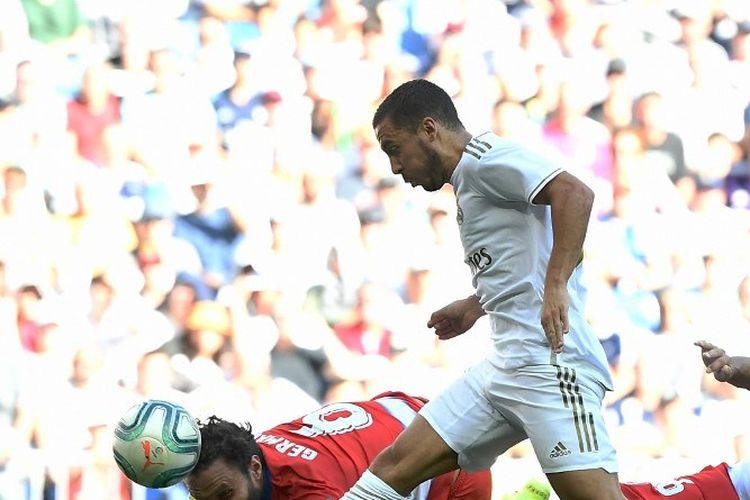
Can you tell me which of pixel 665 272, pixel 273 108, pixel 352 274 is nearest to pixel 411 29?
pixel 273 108

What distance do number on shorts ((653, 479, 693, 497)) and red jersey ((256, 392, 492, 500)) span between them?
591mm

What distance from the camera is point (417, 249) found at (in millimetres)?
6820

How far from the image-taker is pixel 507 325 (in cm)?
A: 340

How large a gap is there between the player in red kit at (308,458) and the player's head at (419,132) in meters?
0.99

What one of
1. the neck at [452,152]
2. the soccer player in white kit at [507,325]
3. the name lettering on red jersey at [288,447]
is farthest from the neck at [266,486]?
the neck at [452,152]

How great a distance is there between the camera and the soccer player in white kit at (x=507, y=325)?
10.5 feet

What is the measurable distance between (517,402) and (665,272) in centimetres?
422

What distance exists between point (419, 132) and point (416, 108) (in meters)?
0.07

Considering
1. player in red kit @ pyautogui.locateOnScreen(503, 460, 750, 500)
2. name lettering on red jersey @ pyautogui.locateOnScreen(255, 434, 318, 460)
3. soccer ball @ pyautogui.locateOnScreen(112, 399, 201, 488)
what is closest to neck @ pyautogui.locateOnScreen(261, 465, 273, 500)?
name lettering on red jersey @ pyautogui.locateOnScreen(255, 434, 318, 460)

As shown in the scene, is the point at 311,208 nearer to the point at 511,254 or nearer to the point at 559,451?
the point at 511,254

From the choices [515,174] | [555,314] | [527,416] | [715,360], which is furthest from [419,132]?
[715,360]

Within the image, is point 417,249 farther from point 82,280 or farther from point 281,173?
point 82,280

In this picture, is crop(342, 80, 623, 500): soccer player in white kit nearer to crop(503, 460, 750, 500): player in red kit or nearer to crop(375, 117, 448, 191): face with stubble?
crop(375, 117, 448, 191): face with stubble

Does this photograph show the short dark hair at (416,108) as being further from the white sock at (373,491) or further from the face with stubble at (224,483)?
the face with stubble at (224,483)
